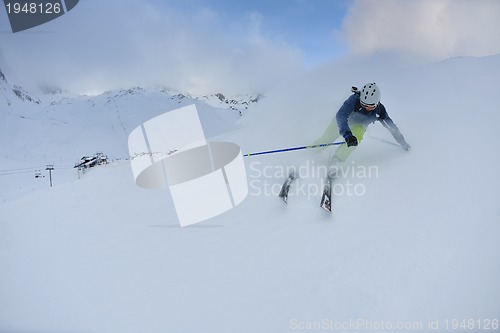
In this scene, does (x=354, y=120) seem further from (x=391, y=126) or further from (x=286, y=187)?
(x=286, y=187)

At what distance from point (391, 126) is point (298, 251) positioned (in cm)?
381

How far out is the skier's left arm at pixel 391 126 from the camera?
20.8ft

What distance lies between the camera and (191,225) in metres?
6.09

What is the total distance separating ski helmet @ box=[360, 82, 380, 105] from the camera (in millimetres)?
5859

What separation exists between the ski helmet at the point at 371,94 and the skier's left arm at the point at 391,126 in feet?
1.66

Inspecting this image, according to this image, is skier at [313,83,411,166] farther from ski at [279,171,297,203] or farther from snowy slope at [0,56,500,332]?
ski at [279,171,297,203]

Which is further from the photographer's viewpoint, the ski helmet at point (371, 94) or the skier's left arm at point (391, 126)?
the skier's left arm at point (391, 126)

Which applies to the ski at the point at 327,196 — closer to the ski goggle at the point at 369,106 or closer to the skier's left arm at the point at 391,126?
the ski goggle at the point at 369,106

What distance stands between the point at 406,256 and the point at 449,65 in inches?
422

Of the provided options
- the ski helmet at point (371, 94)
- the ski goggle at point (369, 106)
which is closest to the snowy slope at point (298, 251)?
the ski goggle at point (369, 106)

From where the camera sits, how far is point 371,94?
5863 mm

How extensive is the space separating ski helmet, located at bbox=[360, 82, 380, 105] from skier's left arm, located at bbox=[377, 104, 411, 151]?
0.51m

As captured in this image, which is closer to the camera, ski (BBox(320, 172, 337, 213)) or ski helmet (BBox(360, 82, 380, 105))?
ski (BBox(320, 172, 337, 213))

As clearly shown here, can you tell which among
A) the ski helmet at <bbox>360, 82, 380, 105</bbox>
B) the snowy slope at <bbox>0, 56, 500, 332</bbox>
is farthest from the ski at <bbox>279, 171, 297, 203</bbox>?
the ski helmet at <bbox>360, 82, 380, 105</bbox>
